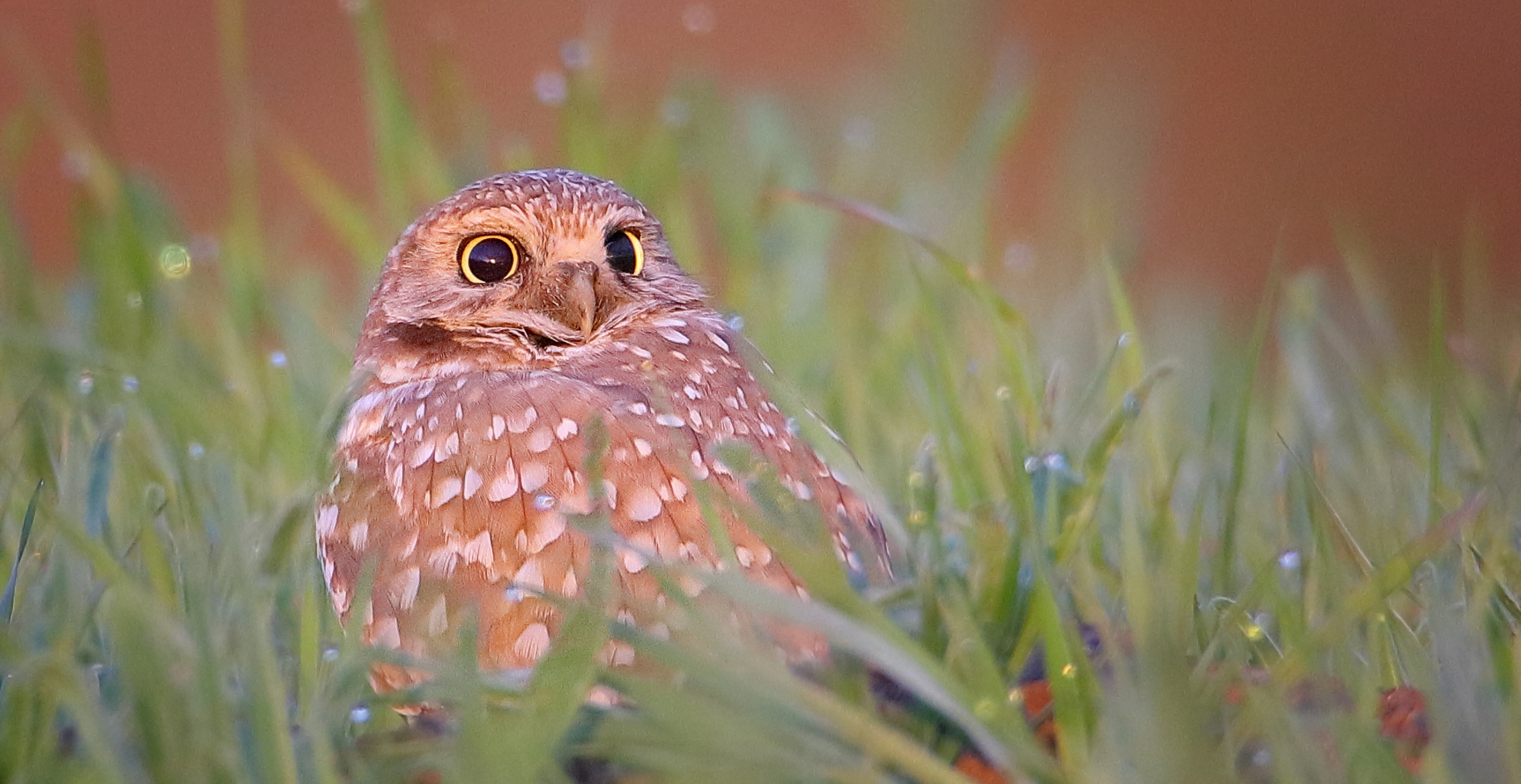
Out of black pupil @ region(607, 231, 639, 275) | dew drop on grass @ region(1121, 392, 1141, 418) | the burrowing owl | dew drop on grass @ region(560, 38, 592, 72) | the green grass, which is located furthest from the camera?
dew drop on grass @ region(560, 38, 592, 72)

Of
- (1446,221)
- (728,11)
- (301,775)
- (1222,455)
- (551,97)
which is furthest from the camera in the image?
(728,11)

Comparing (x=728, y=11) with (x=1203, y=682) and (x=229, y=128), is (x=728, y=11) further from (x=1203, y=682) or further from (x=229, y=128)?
(x=1203, y=682)

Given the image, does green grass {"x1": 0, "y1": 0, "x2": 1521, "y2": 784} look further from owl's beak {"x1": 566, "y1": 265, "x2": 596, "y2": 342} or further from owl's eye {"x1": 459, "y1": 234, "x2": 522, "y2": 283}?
owl's eye {"x1": 459, "y1": 234, "x2": 522, "y2": 283}

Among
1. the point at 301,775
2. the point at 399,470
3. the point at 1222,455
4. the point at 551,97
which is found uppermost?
the point at 551,97

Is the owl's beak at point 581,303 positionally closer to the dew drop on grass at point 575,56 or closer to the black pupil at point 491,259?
the black pupil at point 491,259

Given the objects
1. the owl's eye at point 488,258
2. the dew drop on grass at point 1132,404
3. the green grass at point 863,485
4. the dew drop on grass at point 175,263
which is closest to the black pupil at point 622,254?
the owl's eye at point 488,258

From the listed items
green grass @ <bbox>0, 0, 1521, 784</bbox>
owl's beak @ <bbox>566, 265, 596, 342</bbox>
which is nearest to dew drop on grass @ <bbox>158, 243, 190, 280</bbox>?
green grass @ <bbox>0, 0, 1521, 784</bbox>

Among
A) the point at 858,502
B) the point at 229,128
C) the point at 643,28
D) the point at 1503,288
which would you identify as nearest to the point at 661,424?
the point at 858,502

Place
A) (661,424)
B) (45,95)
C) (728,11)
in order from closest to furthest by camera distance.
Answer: (661,424) → (45,95) → (728,11)
